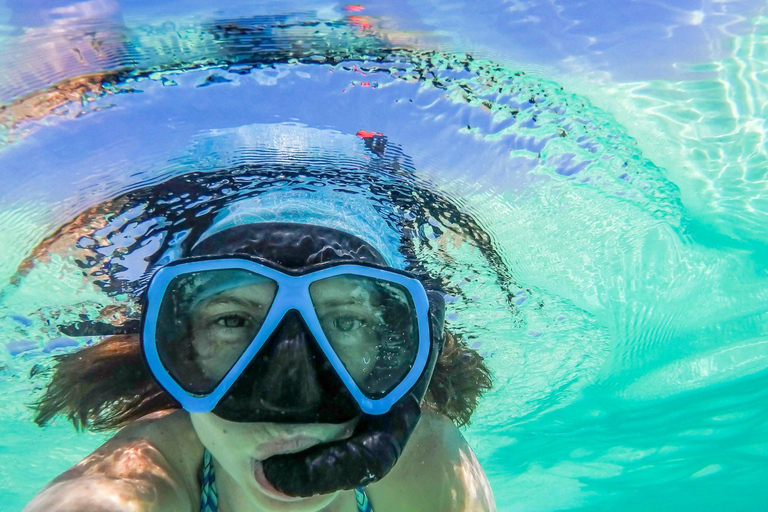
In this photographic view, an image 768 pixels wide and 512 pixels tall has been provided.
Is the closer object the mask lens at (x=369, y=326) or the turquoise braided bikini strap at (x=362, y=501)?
the mask lens at (x=369, y=326)

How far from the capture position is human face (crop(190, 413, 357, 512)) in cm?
256

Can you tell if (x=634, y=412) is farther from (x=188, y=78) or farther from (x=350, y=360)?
(x=188, y=78)

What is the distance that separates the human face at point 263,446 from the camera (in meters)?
2.56

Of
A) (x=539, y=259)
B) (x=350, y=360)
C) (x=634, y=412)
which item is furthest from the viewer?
(x=634, y=412)

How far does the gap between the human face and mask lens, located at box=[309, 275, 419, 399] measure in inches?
13.4

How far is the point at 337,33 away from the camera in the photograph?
3281mm

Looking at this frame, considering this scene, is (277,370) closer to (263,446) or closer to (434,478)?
(263,446)

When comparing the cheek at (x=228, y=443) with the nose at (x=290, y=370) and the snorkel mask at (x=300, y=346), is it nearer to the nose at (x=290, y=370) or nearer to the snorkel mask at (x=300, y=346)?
the snorkel mask at (x=300, y=346)

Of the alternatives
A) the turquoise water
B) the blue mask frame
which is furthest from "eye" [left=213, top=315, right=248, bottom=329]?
the turquoise water

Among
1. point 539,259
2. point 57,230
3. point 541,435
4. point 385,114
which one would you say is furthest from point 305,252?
point 541,435

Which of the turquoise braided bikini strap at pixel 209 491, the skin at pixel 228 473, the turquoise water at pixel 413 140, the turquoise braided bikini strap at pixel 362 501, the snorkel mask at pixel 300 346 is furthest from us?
the turquoise braided bikini strap at pixel 362 501

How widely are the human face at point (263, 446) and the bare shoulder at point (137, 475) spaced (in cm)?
57

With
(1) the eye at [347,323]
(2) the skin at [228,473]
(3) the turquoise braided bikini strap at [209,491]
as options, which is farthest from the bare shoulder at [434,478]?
(1) the eye at [347,323]

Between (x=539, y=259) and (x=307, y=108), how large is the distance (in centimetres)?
358
